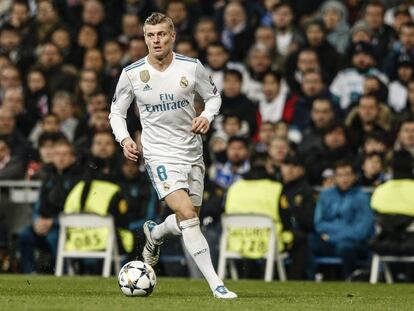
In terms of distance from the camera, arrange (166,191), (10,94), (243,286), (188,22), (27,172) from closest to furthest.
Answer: (166,191), (243,286), (27,172), (10,94), (188,22)

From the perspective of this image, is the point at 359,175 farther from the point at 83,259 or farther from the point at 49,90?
the point at 49,90

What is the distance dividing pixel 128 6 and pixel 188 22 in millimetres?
1362

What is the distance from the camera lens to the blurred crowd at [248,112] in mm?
16875

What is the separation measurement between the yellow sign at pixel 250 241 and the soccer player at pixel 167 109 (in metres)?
4.32

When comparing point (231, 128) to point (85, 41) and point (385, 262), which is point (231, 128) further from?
point (85, 41)

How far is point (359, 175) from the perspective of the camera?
17484mm

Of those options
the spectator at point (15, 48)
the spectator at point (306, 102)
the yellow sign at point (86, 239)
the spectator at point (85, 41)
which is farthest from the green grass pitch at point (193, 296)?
the spectator at point (15, 48)

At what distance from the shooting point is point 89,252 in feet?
56.1

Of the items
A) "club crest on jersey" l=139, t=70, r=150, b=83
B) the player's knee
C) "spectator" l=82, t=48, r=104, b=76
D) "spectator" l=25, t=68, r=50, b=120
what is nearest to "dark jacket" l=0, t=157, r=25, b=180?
"spectator" l=25, t=68, r=50, b=120

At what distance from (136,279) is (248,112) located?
26.1 feet

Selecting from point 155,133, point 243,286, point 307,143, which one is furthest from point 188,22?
point 155,133

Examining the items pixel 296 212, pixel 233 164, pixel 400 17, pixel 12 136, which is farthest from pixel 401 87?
pixel 12 136

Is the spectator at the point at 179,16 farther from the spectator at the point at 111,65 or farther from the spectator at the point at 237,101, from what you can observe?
the spectator at the point at 237,101

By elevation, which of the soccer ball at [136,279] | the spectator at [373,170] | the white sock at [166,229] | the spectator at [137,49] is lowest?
the soccer ball at [136,279]
